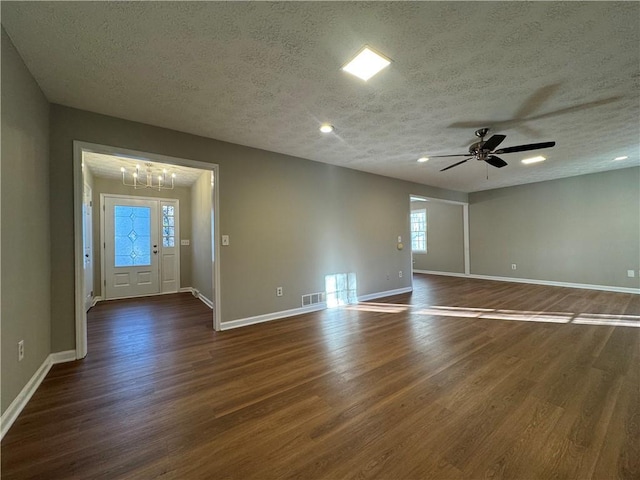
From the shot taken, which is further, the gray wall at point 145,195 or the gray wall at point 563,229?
the gray wall at point 563,229

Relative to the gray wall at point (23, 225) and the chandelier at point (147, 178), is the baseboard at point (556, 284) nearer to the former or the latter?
the chandelier at point (147, 178)

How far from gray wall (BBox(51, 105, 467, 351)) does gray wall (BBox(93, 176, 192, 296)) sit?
316cm

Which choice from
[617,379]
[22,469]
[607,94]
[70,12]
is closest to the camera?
[22,469]

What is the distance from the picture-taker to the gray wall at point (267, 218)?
2.54 metres

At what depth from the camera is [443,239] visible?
8.20 metres

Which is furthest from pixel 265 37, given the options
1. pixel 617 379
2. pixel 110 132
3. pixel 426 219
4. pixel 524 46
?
pixel 426 219

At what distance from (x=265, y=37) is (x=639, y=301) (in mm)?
7144

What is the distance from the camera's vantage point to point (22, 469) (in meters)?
1.31

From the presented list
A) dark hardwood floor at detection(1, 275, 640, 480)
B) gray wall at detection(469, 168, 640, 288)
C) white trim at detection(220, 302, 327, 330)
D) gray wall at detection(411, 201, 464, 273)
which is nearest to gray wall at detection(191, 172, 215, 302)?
white trim at detection(220, 302, 327, 330)

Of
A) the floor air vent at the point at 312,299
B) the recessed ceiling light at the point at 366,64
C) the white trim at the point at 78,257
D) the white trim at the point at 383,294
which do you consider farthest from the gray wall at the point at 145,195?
the recessed ceiling light at the point at 366,64

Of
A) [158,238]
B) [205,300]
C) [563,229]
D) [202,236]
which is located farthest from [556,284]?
[158,238]

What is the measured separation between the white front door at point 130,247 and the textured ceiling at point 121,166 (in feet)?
1.88

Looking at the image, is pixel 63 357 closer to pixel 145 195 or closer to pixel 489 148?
pixel 145 195

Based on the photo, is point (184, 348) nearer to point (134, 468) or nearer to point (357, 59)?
point (134, 468)
